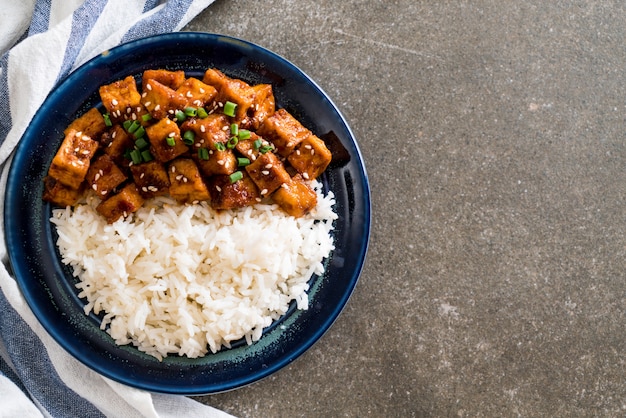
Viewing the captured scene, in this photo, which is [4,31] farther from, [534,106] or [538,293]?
[538,293]

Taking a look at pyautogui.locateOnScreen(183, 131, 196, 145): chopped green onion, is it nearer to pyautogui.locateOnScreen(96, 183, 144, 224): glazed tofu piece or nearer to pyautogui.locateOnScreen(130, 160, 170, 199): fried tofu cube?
pyautogui.locateOnScreen(130, 160, 170, 199): fried tofu cube

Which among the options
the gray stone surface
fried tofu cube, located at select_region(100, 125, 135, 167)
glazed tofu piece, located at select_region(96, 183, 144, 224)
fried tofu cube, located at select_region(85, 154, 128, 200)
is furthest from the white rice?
the gray stone surface

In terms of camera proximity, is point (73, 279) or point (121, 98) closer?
point (121, 98)

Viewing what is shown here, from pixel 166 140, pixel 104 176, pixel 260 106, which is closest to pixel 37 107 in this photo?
pixel 104 176

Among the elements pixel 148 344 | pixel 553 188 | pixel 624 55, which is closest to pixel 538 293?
pixel 553 188

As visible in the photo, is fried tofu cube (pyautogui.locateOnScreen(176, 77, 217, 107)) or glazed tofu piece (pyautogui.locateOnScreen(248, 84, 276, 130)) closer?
fried tofu cube (pyautogui.locateOnScreen(176, 77, 217, 107))

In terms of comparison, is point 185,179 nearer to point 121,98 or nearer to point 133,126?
point 133,126

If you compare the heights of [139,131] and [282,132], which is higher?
[139,131]

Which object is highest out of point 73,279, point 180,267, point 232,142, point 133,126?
point 133,126
